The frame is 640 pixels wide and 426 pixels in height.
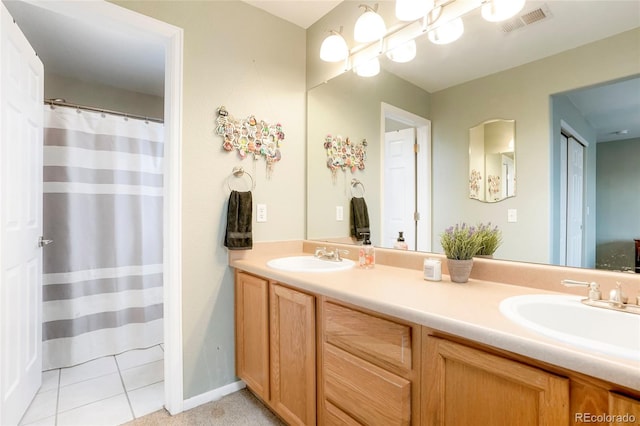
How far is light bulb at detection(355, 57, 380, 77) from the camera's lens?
1875mm

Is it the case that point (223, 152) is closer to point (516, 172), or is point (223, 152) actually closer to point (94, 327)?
point (516, 172)

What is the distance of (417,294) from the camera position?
1.12 meters

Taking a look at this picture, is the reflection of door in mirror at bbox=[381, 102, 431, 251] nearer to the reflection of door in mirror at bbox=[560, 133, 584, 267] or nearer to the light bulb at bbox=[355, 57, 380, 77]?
the light bulb at bbox=[355, 57, 380, 77]

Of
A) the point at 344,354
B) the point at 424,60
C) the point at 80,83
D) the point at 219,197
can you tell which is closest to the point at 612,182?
the point at 424,60

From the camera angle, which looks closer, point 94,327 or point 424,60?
point 424,60

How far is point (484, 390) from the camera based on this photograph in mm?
827

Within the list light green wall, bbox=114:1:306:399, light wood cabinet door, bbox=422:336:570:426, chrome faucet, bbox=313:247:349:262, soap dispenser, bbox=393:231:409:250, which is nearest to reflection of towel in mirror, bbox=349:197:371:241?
chrome faucet, bbox=313:247:349:262

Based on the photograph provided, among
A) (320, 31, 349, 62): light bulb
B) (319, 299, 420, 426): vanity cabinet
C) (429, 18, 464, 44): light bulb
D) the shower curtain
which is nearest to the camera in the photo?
(319, 299, 420, 426): vanity cabinet

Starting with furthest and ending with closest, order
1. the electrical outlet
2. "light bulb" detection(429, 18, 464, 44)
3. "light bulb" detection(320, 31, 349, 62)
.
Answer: the electrical outlet < "light bulb" detection(320, 31, 349, 62) < "light bulb" detection(429, 18, 464, 44)

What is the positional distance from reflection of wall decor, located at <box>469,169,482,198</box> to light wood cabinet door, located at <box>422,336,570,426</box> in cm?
78

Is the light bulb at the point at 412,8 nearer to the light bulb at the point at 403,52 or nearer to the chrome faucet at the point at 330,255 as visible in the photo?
the light bulb at the point at 403,52

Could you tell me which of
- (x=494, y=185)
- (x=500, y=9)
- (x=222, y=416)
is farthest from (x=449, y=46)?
(x=222, y=416)

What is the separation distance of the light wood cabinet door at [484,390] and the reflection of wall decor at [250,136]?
151cm

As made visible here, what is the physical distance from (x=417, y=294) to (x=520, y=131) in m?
0.82
